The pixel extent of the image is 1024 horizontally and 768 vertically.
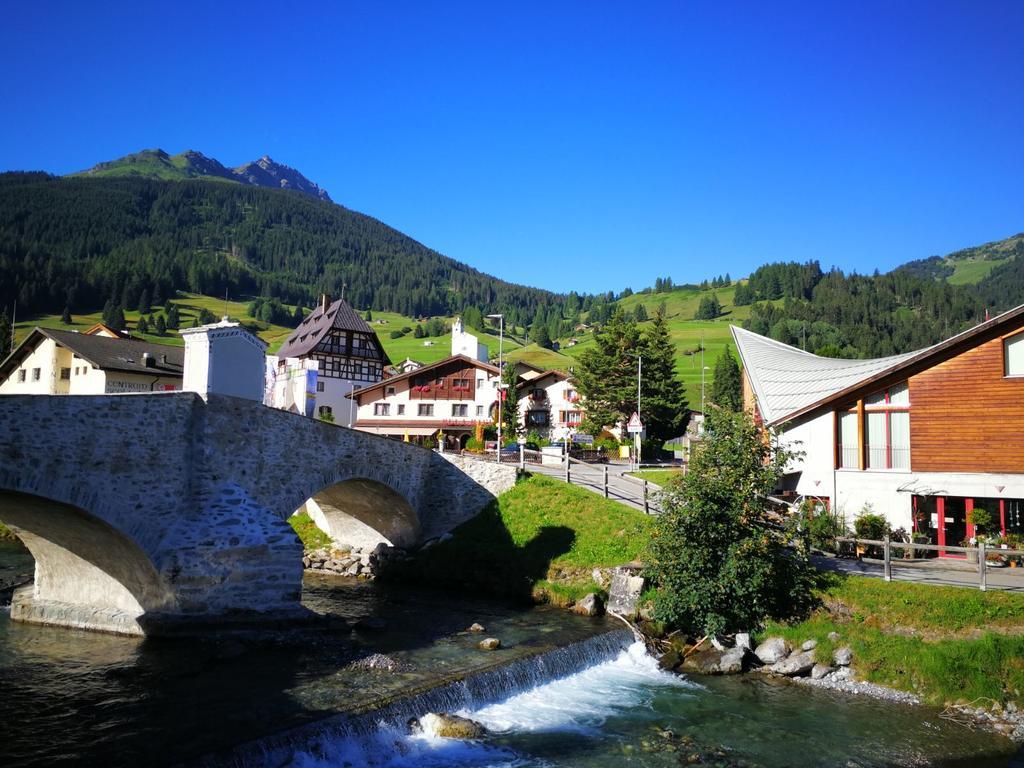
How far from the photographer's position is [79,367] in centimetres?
4894

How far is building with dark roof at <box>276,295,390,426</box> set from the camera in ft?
219

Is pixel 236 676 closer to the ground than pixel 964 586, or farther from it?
closer to the ground

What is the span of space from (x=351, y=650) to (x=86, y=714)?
615 centimetres

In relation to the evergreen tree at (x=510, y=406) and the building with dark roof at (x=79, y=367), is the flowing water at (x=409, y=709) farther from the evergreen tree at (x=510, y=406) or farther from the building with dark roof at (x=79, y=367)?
the evergreen tree at (x=510, y=406)

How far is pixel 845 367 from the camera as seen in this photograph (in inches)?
1357

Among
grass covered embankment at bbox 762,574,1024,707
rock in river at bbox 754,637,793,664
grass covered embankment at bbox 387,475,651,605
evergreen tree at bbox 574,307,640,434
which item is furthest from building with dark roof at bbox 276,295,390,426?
grass covered embankment at bbox 762,574,1024,707

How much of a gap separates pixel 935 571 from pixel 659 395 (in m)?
36.1

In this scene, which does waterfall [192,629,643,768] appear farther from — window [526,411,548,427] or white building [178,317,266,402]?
window [526,411,548,427]

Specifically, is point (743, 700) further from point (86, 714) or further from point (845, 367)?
point (845, 367)

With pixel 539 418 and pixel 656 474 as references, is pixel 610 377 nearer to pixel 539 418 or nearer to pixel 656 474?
pixel 539 418

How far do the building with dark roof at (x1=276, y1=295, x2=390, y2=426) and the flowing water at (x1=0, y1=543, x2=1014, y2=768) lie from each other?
47.4 metres

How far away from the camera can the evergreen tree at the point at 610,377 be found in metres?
57.5

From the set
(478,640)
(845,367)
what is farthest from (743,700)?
(845,367)

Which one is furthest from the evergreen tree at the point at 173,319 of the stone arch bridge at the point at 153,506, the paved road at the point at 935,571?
the paved road at the point at 935,571
